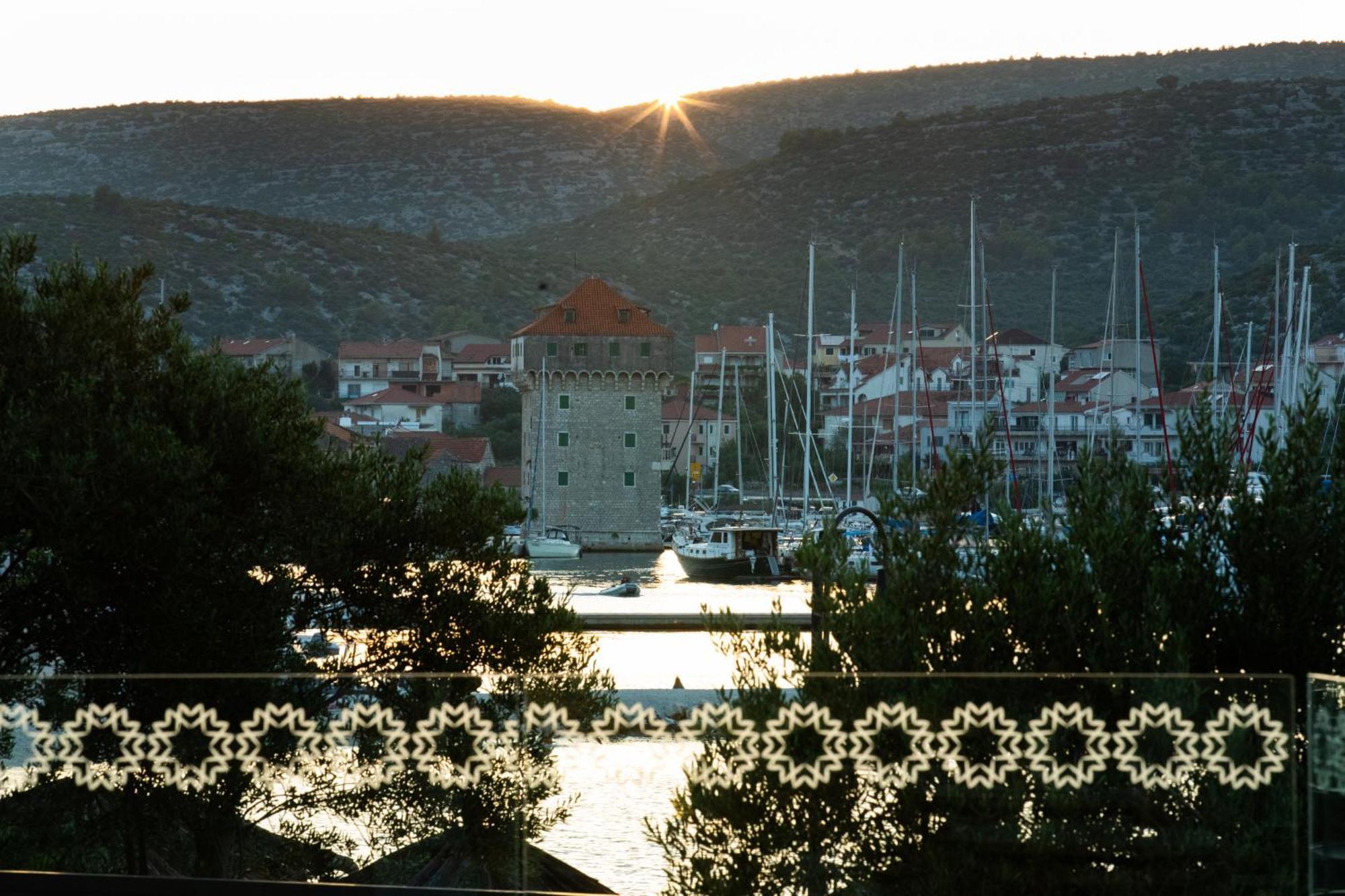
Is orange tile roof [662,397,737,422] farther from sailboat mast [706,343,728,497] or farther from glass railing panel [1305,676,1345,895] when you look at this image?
glass railing panel [1305,676,1345,895]

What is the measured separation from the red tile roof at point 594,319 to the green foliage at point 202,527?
4291 centimetres

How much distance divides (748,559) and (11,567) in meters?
30.0

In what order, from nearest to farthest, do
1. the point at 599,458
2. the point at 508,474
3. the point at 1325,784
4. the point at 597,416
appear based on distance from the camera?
the point at 1325,784 < the point at 599,458 < the point at 597,416 < the point at 508,474

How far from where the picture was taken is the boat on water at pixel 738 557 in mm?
36750

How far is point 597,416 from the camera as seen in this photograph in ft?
168

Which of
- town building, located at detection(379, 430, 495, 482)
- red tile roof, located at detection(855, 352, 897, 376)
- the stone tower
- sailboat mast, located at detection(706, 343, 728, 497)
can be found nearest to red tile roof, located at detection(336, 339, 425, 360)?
town building, located at detection(379, 430, 495, 482)

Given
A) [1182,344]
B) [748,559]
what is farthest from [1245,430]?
[1182,344]

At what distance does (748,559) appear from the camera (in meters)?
37.0

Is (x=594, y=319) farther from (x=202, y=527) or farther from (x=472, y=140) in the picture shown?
(x=472, y=140)

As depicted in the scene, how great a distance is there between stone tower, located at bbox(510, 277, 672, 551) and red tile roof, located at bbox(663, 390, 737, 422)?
870 centimetres

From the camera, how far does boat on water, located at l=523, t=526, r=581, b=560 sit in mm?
44125

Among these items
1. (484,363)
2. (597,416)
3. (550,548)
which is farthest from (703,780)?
(484,363)

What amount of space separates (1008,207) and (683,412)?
28.7 meters

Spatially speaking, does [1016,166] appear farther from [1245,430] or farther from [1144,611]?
[1144,611]
